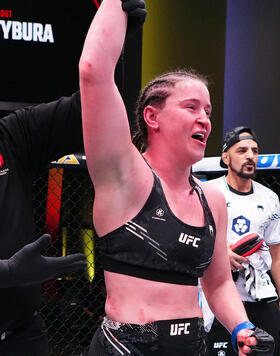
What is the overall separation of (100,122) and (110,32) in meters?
0.23

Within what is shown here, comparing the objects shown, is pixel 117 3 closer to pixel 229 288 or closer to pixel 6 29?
pixel 229 288

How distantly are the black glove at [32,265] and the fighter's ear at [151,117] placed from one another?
1.55 ft

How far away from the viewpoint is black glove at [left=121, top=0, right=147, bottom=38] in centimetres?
157

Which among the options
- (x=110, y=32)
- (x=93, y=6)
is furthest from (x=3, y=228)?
(x=93, y=6)

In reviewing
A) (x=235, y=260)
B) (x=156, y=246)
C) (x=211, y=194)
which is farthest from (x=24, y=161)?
(x=235, y=260)

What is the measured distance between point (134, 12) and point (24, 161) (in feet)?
1.86

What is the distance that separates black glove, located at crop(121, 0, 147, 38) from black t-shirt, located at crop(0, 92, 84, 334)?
0.32 metres

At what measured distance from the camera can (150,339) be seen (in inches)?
62.3

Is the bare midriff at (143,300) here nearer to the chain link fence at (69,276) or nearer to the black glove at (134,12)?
the black glove at (134,12)

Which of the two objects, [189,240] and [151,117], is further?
[151,117]

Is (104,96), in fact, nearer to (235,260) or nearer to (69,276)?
(235,260)

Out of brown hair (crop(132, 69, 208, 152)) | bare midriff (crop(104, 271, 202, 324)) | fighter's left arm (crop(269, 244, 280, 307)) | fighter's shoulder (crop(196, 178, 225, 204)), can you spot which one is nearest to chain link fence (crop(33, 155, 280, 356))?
fighter's left arm (crop(269, 244, 280, 307))

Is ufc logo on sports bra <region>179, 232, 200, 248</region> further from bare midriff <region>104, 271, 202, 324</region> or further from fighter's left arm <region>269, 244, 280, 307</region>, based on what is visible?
fighter's left arm <region>269, 244, 280, 307</region>

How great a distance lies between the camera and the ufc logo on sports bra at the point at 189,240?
1655 mm
